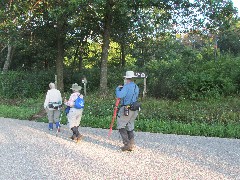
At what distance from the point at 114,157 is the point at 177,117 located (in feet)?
19.4

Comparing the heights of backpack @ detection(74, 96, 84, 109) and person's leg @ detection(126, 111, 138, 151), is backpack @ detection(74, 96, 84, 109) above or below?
above

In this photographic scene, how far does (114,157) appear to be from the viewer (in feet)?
25.2

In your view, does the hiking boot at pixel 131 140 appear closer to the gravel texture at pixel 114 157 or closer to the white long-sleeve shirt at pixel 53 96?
the gravel texture at pixel 114 157

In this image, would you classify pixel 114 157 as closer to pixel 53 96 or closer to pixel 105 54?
pixel 53 96

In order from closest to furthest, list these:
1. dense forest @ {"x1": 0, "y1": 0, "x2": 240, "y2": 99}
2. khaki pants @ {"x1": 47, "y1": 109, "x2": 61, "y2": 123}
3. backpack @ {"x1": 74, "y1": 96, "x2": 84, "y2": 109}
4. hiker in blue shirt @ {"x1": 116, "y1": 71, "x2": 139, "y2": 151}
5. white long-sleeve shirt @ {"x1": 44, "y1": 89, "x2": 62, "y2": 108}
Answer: hiker in blue shirt @ {"x1": 116, "y1": 71, "x2": 139, "y2": 151} → backpack @ {"x1": 74, "y1": 96, "x2": 84, "y2": 109} → white long-sleeve shirt @ {"x1": 44, "y1": 89, "x2": 62, "y2": 108} → khaki pants @ {"x1": 47, "y1": 109, "x2": 61, "y2": 123} → dense forest @ {"x1": 0, "y1": 0, "x2": 240, "y2": 99}

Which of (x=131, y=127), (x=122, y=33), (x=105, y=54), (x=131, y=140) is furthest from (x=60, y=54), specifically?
(x=131, y=140)

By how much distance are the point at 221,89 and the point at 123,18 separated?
721 cm

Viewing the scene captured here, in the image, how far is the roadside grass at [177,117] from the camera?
11125 millimetres

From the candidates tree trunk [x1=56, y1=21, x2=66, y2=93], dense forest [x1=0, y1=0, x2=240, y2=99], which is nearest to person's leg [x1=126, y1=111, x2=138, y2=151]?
dense forest [x1=0, y1=0, x2=240, y2=99]

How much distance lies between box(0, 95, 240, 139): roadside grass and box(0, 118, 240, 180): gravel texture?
79 centimetres

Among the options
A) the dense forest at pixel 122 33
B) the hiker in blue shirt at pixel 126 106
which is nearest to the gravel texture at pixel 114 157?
the hiker in blue shirt at pixel 126 106

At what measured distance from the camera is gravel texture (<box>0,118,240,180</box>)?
6355 mm

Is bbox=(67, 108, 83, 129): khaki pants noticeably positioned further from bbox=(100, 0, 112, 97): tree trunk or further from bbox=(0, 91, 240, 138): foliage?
bbox=(100, 0, 112, 97): tree trunk

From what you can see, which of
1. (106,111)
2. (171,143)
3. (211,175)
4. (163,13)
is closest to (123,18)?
(163,13)
